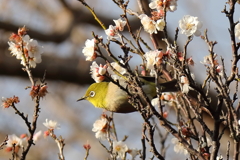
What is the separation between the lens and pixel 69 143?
32.8 feet

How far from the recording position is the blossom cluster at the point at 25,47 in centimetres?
227

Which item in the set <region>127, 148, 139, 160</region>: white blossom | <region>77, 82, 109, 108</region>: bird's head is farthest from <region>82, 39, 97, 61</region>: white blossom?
<region>77, 82, 109, 108</region>: bird's head

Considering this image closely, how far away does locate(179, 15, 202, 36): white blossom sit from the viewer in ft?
6.49

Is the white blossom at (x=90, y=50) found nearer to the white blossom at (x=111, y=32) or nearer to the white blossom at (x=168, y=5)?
the white blossom at (x=111, y=32)

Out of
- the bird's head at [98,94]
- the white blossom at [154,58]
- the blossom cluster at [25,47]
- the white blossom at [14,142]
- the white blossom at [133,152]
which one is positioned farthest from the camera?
the bird's head at [98,94]

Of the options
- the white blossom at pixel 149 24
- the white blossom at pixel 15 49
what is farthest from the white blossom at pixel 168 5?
the white blossom at pixel 15 49

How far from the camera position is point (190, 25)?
2.00 meters

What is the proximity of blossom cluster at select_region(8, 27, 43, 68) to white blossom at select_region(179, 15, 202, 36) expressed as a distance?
0.85 metres

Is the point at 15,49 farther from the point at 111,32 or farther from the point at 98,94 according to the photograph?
the point at 98,94

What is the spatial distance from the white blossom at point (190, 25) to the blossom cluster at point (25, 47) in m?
0.85

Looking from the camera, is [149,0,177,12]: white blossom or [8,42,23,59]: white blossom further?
[8,42,23,59]: white blossom

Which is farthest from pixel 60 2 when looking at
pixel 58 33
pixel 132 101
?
pixel 132 101

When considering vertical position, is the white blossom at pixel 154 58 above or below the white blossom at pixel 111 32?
below

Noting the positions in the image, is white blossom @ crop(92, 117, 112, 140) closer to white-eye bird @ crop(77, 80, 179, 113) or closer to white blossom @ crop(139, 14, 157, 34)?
white-eye bird @ crop(77, 80, 179, 113)
